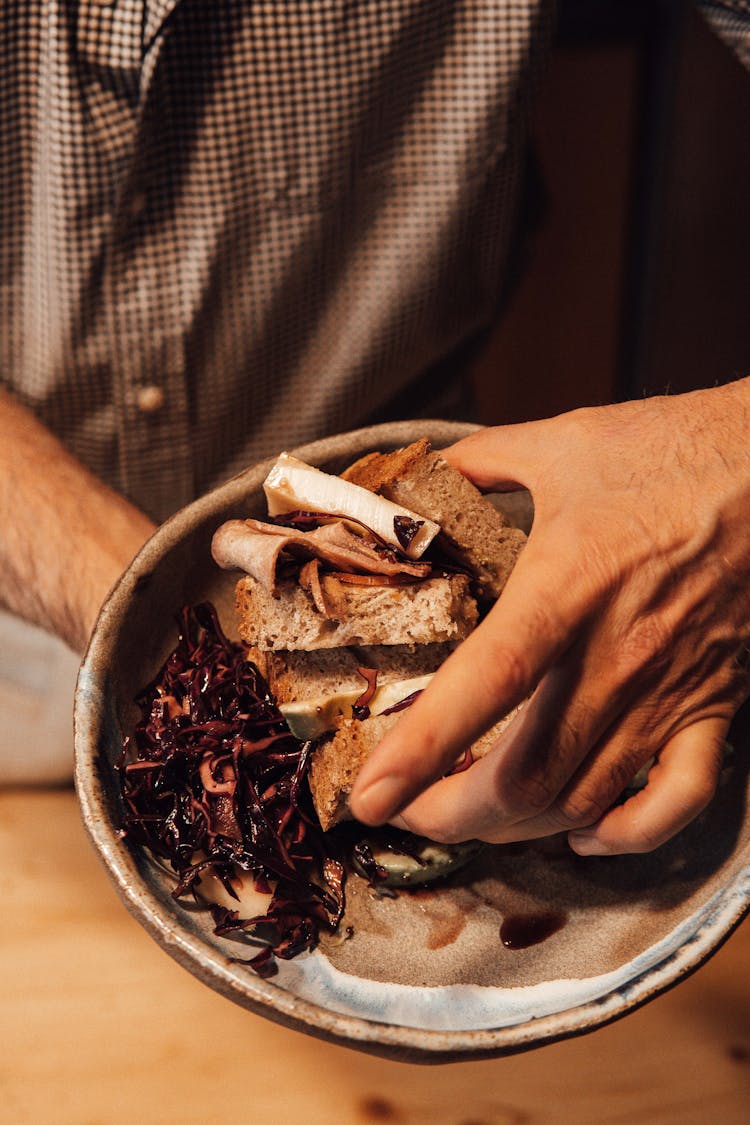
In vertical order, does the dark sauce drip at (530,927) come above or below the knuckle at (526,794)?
below

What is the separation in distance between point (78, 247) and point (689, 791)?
148 cm

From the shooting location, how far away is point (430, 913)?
1.27 meters

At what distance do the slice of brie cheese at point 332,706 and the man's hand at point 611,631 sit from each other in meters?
0.15

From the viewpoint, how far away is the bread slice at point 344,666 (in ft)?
4.27

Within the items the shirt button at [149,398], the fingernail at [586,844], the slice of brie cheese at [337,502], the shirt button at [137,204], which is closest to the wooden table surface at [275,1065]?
the fingernail at [586,844]

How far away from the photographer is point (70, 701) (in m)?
2.25

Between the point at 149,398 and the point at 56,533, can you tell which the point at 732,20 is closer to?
the point at 149,398

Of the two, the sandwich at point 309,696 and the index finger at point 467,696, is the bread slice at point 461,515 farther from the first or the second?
the index finger at point 467,696

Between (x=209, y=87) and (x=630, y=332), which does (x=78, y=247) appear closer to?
(x=209, y=87)

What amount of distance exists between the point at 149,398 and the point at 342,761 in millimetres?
1077

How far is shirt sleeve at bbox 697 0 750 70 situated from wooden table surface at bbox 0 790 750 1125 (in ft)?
5.41

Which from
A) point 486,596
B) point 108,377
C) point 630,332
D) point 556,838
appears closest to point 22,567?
point 108,377

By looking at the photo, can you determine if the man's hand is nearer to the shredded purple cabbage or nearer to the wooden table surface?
the shredded purple cabbage

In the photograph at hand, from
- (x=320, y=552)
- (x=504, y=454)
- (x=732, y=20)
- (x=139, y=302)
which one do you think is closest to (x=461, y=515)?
(x=504, y=454)
